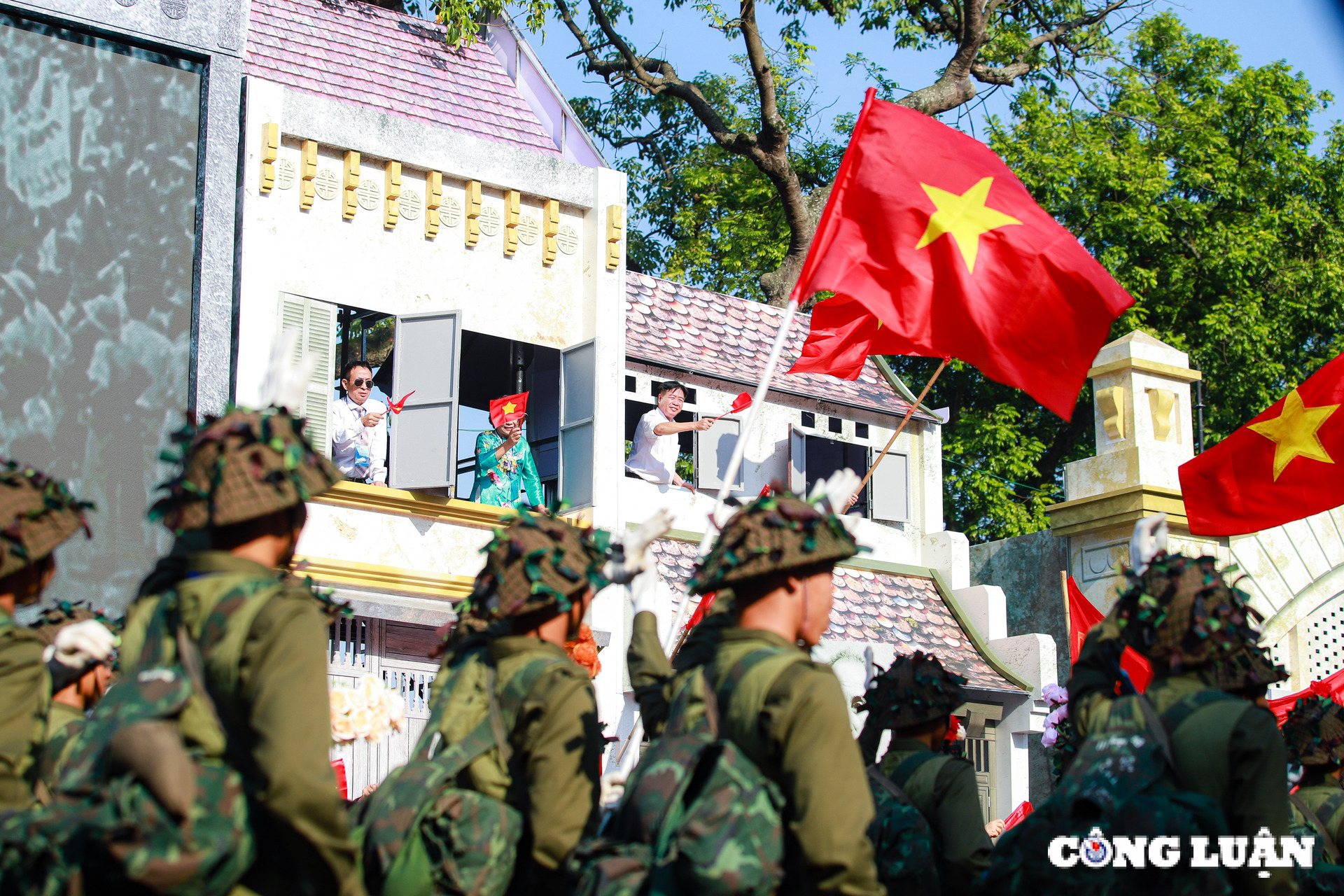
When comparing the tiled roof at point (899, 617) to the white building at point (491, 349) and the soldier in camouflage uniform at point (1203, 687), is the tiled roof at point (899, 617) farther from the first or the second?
the soldier in camouflage uniform at point (1203, 687)

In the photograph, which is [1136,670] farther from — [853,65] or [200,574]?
[853,65]

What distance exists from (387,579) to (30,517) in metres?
8.59

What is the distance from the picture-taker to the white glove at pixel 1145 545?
5215 millimetres

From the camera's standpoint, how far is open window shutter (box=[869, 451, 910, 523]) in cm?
1723

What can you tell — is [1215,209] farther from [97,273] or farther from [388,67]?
[97,273]

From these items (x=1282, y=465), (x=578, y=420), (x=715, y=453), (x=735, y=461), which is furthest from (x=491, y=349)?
(x=735, y=461)

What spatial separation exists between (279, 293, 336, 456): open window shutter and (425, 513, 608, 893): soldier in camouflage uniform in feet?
26.8

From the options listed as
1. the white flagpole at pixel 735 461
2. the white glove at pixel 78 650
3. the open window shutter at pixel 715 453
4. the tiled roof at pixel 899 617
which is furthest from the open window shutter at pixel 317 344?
the white glove at pixel 78 650

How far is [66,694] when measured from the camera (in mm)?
5254

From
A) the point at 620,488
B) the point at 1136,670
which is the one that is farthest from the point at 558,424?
the point at 1136,670

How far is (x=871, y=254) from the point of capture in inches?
346

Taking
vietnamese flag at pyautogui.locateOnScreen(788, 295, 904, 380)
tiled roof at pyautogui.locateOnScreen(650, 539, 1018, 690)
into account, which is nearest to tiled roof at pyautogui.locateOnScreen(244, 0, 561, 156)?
tiled roof at pyautogui.locateOnScreen(650, 539, 1018, 690)

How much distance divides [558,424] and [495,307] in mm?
1289

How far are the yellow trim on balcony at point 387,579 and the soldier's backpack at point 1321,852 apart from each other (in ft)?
24.0
